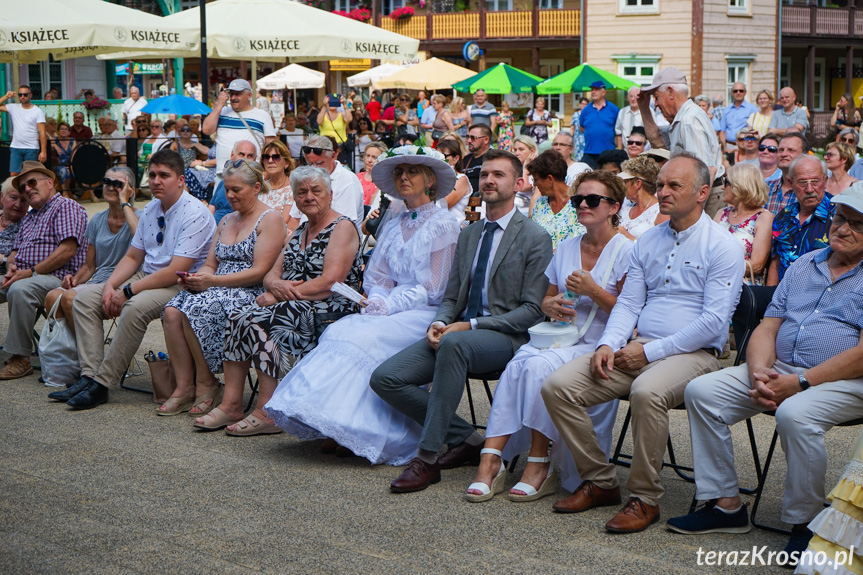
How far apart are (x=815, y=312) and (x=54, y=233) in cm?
563

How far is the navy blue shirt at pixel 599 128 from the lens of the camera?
14883 millimetres

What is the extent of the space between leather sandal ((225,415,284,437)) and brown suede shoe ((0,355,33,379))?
2.47 meters

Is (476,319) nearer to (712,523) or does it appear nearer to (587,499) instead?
(587,499)

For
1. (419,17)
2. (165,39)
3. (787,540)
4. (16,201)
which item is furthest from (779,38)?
(787,540)

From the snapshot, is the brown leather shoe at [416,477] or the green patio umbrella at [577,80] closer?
the brown leather shoe at [416,477]

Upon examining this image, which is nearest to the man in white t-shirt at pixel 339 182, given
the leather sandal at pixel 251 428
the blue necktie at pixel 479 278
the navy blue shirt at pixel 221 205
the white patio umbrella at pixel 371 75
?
the navy blue shirt at pixel 221 205

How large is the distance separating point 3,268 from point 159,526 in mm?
4524

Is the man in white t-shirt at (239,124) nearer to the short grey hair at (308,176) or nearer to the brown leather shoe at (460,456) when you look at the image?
the short grey hair at (308,176)

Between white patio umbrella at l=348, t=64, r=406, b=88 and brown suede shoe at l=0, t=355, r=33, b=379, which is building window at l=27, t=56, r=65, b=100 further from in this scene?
brown suede shoe at l=0, t=355, r=33, b=379

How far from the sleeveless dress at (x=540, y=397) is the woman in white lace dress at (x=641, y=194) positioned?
5.22 ft

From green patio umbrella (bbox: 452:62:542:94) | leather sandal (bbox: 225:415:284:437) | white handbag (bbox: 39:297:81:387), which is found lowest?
leather sandal (bbox: 225:415:284:437)

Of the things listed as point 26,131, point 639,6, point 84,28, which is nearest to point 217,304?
point 84,28

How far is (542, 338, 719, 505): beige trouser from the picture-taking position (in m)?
4.40

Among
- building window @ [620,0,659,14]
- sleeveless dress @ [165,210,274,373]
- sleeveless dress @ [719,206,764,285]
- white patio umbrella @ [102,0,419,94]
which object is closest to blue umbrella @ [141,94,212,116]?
white patio umbrella @ [102,0,419,94]
